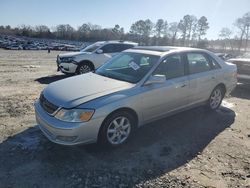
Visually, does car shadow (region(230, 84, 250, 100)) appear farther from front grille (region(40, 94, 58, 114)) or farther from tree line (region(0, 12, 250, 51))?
tree line (region(0, 12, 250, 51))

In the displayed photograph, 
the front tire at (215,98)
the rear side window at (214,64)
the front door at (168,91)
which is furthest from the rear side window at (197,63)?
the front tire at (215,98)

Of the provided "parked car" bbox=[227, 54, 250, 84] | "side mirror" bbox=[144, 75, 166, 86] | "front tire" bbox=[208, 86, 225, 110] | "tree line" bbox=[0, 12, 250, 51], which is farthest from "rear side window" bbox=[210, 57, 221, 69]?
"tree line" bbox=[0, 12, 250, 51]

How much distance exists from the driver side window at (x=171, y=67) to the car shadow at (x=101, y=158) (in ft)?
3.64

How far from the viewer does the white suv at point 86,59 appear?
404 inches

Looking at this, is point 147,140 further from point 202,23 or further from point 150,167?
point 202,23

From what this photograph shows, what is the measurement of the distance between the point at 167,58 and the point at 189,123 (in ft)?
5.09

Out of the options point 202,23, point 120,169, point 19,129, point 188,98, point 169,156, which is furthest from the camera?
point 202,23

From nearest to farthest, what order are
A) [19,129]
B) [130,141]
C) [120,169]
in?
[120,169] → [130,141] → [19,129]

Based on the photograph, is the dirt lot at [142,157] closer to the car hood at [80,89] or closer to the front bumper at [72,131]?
the front bumper at [72,131]

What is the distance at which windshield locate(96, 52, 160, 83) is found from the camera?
454 cm

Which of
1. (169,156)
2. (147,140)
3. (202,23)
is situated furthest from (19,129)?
(202,23)

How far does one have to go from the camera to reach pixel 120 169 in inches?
141

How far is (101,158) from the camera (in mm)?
3844

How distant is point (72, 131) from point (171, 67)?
7.64 ft
